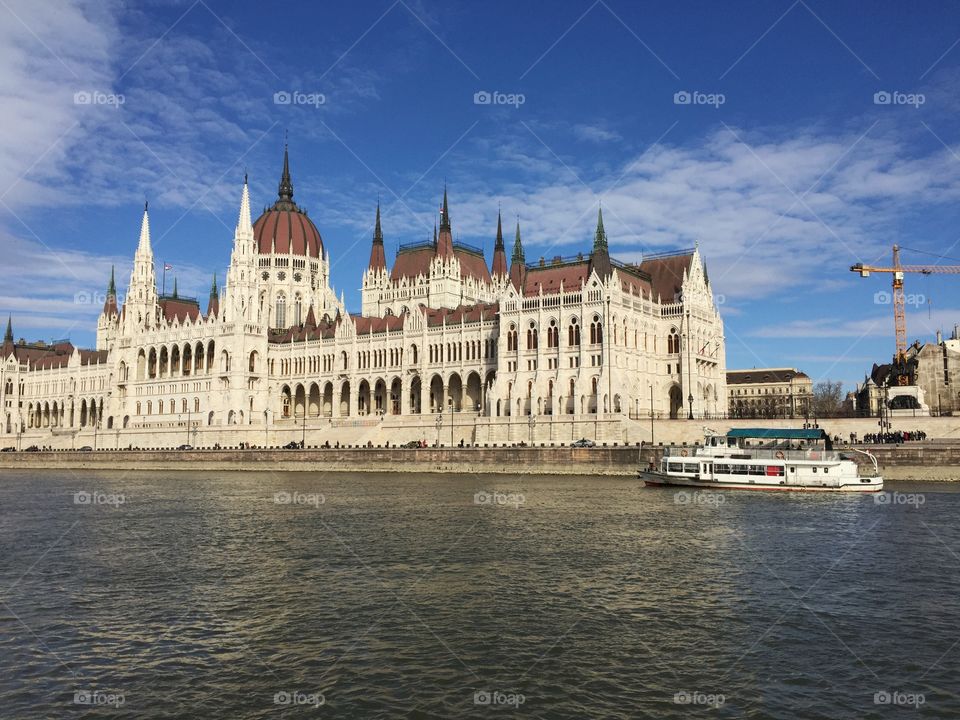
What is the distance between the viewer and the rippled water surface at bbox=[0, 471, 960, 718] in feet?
52.5

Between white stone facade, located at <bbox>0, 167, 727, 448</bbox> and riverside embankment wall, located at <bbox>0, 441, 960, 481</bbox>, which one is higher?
white stone facade, located at <bbox>0, 167, 727, 448</bbox>

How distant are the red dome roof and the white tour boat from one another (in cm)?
8863

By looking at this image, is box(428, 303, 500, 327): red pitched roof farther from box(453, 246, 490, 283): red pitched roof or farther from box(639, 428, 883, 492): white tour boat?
box(639, 428, 883, 492): white tour boat

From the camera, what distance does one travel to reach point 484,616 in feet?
70.7

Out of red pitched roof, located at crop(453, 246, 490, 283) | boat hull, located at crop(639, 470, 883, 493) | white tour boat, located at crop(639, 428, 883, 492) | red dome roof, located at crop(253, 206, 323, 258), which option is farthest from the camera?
red dome roof, located at crop(253, 206, 323, 258)

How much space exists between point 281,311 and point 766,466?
91802mm

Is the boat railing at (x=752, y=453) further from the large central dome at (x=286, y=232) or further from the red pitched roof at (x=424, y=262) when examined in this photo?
the large central dome at (x=286, y=232)

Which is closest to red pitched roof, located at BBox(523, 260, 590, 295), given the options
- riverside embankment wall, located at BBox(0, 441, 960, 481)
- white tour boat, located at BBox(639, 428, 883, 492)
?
riverside embankment wall, located at BBox(0, 441, 960, 481)

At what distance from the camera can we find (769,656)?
1841cm

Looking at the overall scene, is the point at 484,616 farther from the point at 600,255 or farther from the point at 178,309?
the point at 178,309

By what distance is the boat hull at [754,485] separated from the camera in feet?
179

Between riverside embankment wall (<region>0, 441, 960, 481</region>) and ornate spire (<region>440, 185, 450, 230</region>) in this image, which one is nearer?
riverside embankment wall (<region>0, 441, 960, 481</region>)

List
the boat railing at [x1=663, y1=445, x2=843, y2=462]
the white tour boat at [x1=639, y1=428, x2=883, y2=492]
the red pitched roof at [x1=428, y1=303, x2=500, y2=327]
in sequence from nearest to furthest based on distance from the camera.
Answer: the white tour boat at [x1=639, y1=428, x2=883, y2=492] → the boat railing at [x1=663, y1=445, x2=843, y2=462] → the red pitched roof at [x1=428, y1=303, x2=500, y2=327]

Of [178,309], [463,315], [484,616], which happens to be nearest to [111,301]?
[178,309]
